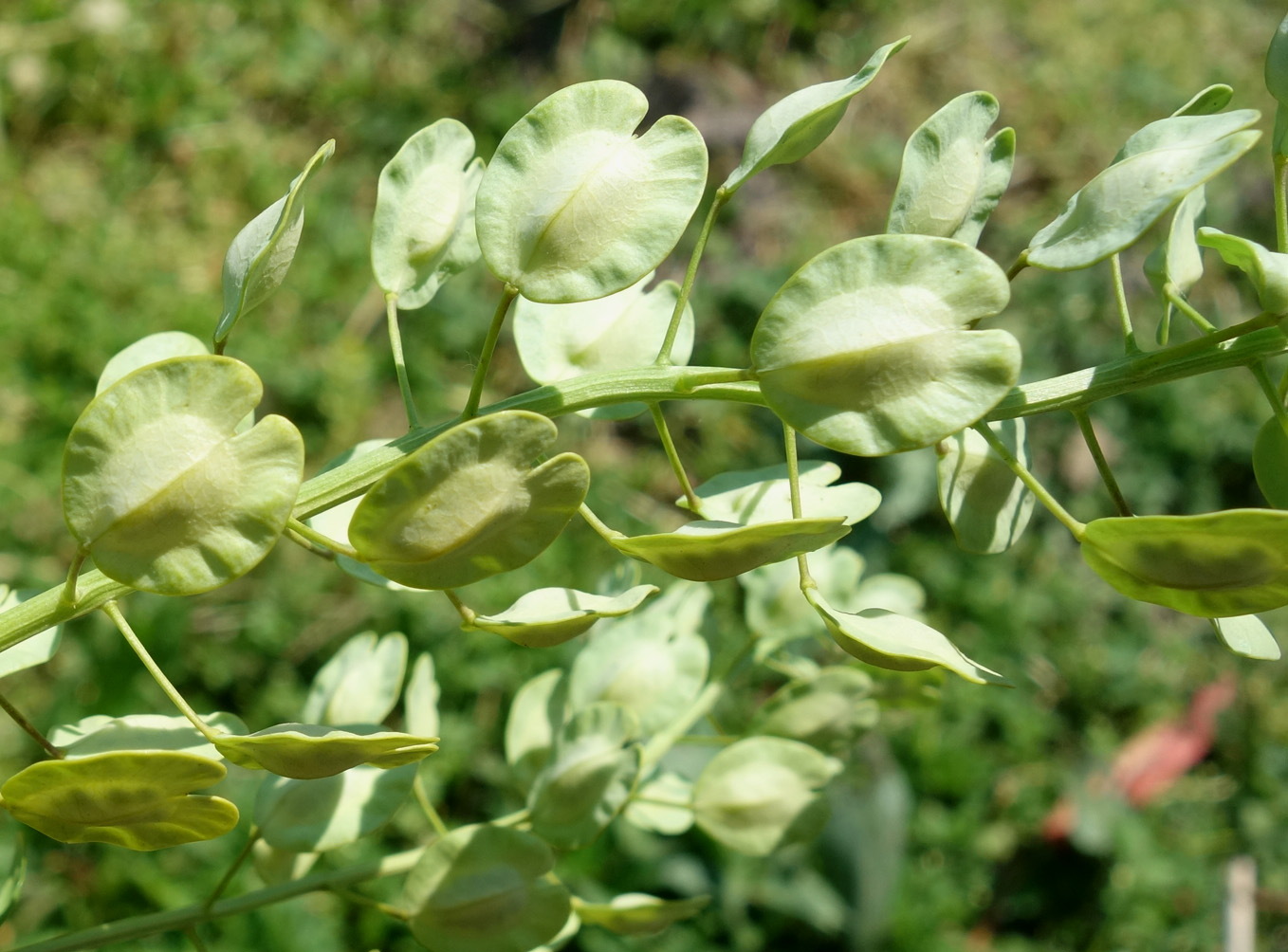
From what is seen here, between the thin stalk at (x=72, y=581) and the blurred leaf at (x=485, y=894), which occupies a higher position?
the thin stalk at (x=72, y=581)

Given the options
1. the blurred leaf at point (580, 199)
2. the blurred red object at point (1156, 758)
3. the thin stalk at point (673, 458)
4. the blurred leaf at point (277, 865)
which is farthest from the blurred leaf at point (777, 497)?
the blurred red object at point (1156, 758)

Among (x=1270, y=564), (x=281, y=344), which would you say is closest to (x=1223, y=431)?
(x=281, y=344)

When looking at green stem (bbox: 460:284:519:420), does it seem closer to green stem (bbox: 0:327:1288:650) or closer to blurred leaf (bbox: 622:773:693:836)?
green stem (bbox: 0:327:1288:650)

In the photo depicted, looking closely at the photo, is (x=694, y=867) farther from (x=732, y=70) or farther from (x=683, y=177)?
(x=732, y=70)

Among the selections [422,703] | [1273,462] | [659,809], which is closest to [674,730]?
[659,809]

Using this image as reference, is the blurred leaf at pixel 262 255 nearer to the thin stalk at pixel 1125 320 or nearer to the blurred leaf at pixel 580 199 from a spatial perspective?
the blurred leaf at pixel 580 199

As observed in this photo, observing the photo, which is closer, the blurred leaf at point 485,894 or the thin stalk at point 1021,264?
the thin stalk at point 1021,264
